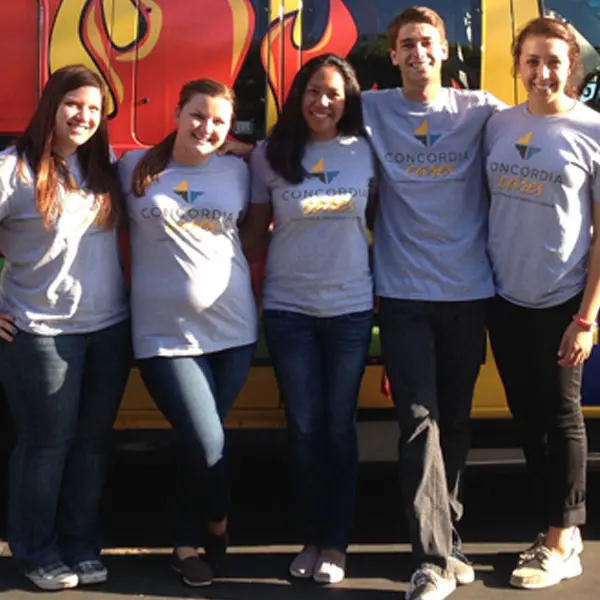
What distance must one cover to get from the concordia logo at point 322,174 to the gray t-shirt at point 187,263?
0.87 feet

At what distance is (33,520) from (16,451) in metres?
0.24

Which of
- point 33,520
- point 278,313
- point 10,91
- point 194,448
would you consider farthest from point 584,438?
point 10,91

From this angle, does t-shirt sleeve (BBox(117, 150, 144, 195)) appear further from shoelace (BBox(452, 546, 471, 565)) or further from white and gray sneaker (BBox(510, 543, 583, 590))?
white and gray sneaker (BBox(510, 543, 583, 590))

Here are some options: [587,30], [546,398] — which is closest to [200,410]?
[546,398]

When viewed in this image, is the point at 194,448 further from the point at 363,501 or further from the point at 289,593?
the point at 363,501

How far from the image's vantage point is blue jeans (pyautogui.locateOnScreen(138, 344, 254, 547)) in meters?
3.04

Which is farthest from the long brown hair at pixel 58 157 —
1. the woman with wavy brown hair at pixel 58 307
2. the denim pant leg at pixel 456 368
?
the denim pant leg at pixel 456 368

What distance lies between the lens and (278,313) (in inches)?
123

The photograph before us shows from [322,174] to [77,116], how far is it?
0.82 metres

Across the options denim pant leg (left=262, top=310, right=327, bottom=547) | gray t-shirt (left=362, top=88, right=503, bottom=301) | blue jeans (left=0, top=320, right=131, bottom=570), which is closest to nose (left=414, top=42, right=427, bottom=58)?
gray t-shirt (left=362, top=88, right=503, bottom=301)

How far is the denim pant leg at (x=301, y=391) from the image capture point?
310 centimetres

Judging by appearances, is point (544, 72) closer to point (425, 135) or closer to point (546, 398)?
point (425, 135)

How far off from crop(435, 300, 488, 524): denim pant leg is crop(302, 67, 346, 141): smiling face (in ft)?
2.37

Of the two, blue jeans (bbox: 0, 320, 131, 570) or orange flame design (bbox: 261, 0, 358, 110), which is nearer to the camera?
blue jeans (bbox: 0, 320, 131, 570)
